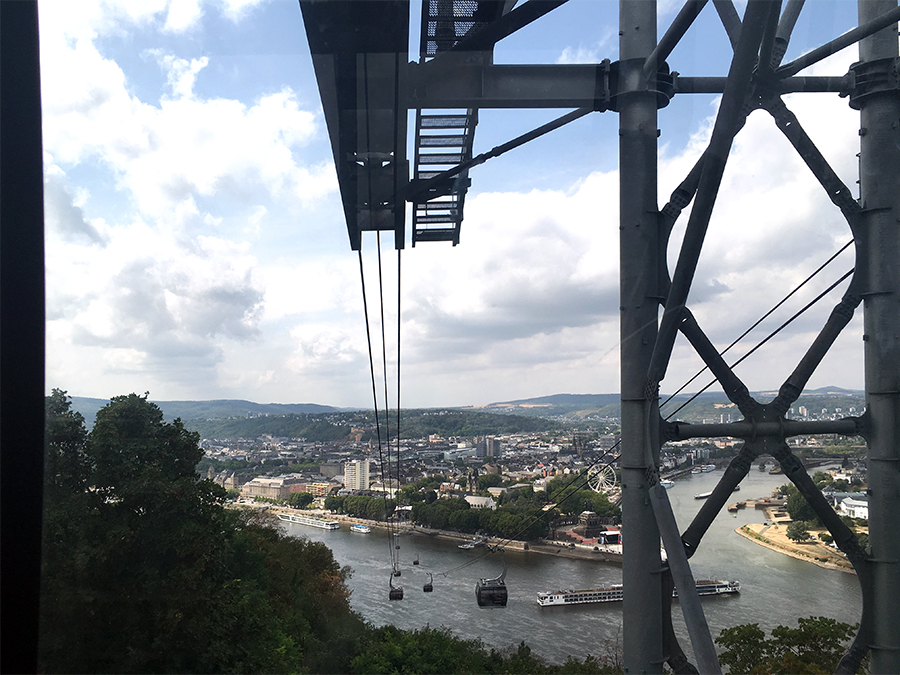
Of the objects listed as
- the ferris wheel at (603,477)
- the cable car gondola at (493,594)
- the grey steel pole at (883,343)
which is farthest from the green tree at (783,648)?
the grey steel pole at (883,343)

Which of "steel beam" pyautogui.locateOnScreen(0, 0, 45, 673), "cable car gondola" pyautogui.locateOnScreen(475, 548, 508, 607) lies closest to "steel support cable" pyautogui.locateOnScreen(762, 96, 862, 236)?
"steel beam" pyautogui.locateOnScreen(0, 0, 45, 673)

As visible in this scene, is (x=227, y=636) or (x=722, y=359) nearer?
(x=722, y=359)

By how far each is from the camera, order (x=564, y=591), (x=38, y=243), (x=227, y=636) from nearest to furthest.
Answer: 1. (x=38, y=243)
2. (x=227, y=636)
3. (x=564, y=591)

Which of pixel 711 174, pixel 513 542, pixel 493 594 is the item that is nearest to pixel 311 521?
pixel 493 594

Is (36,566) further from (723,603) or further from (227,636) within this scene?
(723,603)

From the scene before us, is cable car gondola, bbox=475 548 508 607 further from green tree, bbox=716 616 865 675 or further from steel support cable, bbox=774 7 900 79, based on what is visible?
steel support cable, bbox=774 7 900 79

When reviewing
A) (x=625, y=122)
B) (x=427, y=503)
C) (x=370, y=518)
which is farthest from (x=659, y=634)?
(x=370, y=518)

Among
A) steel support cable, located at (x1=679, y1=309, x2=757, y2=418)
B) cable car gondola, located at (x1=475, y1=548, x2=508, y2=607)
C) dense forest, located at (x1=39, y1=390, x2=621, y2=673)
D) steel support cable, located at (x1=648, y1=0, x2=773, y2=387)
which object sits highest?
steel support cable, located at (x1=648, y1=0, x2=773, y2=387)
